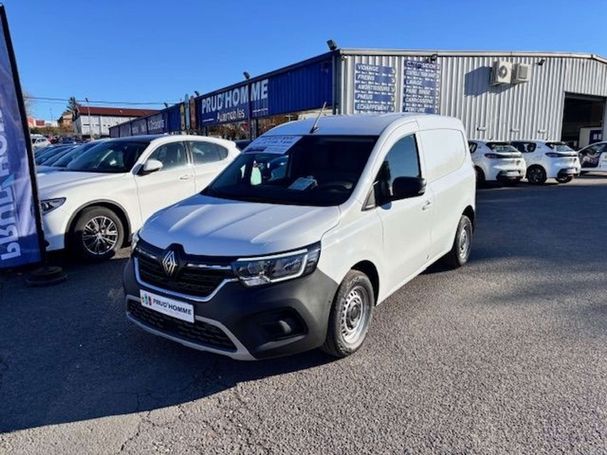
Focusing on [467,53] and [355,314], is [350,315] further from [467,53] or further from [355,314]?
[467,53]

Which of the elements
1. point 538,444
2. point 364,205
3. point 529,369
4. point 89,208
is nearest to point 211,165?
point 89,208

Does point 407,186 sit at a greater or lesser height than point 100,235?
greater

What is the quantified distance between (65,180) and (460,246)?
5.27 meters

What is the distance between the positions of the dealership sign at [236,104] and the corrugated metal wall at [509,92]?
6.27 meters

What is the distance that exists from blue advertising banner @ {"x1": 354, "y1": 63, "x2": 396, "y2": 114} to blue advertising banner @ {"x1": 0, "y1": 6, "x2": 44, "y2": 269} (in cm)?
1216

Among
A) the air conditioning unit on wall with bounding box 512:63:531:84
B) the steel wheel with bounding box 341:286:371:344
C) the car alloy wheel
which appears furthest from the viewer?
the air conditioning unit on wall with bounding box 512:63:531:84

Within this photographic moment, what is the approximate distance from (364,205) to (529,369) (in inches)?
66.9

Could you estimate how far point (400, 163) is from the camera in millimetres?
4184

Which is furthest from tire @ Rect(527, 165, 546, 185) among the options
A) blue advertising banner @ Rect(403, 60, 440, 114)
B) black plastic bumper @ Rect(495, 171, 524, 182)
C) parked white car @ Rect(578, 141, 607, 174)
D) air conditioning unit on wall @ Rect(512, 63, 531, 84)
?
air conditioning unit on wall @ Rect(512, 63, 531, 84)

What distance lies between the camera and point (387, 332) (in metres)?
3.99

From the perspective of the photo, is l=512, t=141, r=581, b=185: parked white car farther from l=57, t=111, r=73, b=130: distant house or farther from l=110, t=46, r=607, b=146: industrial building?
l=57, t=111, r=73, b=130: distant house

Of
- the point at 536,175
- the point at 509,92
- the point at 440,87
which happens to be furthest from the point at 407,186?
the point at 509,92

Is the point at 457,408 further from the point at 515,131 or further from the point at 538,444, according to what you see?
the point at 515,131

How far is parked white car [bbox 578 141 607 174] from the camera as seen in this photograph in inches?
734
